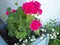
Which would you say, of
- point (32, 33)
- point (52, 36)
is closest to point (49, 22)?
point (52, 36)

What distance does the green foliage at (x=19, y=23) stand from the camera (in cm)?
173

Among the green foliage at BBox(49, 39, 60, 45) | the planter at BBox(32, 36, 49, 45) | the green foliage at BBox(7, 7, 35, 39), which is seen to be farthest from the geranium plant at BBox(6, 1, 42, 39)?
the green foliage at BBox(49, 39, 60, 45)

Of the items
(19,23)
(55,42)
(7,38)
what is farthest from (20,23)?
(55,42)

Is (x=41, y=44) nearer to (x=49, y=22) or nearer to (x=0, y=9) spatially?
(x=49, y=22)

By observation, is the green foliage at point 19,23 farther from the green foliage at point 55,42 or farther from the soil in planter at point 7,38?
the green foliage at point 55,42

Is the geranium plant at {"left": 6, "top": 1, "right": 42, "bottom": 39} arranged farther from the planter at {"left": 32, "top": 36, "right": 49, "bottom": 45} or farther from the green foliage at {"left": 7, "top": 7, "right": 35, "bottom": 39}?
the planter at {"left": 32, "top": 36, "right": 49, "bottom": 45}

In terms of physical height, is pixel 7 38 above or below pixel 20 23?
below

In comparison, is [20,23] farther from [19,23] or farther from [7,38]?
[7,38]

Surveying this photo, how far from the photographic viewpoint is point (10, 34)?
1.81m

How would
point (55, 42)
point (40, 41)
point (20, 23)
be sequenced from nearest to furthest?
1. point (20, 23)
2. point (40, 41)
3. point (55, 42)

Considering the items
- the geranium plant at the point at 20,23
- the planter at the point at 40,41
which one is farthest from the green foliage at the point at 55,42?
the geranium plant at the point at 20,23

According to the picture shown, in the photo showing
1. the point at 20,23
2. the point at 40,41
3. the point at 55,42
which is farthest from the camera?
the point at 55,42

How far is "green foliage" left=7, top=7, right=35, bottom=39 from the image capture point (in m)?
1.73

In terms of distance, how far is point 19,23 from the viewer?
69.2 inches
